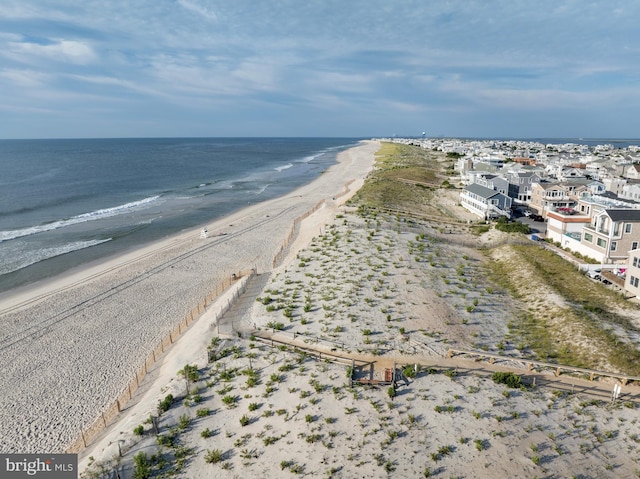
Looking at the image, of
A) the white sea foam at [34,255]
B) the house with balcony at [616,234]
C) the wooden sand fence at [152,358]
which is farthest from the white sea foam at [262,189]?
the house with balcony at [616,234]

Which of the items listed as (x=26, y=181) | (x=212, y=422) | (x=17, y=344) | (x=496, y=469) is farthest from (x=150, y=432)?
(x=26, y=181)

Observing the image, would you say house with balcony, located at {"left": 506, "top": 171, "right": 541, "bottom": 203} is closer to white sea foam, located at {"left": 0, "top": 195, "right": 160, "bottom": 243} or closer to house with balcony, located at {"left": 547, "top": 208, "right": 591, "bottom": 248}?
house with balcony, located at {"left": 547, "top": 208, "right": 591, "bottom": 248}

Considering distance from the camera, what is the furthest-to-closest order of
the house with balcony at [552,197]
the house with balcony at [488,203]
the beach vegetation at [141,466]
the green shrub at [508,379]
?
the house with balcony at [552,197] → the house with balcony at [488,203] → the green shrub at [508,379] → the beach vegetation at [141,466]

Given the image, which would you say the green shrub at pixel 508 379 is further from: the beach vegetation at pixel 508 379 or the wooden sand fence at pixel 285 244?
the wooden sand fence at pixel 285 244

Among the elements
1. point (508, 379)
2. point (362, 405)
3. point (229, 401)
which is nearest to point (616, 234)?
point (508, 379)

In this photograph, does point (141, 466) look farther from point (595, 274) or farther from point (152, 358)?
point (595, 274)

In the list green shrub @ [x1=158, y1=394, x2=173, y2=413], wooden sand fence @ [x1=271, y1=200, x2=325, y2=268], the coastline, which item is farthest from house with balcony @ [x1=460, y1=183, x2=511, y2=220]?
green shrub @ [x1=158, y1=394, x2=173, y2=413]
